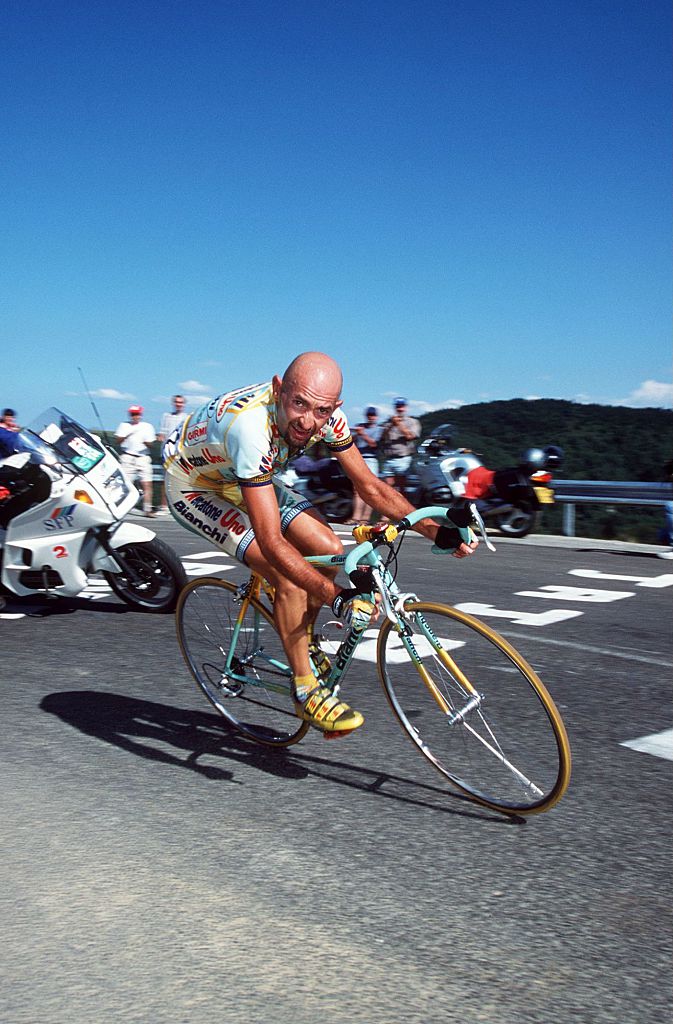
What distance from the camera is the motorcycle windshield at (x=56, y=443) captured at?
7.64 metres

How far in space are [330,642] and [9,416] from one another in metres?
13.0

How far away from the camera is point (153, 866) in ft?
10.9

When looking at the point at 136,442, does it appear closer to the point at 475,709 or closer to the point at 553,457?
the point at 553,457

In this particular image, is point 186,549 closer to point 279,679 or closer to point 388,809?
point 279,679

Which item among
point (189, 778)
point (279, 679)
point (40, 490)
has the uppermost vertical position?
point (40, 490)

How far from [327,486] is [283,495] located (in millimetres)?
11576

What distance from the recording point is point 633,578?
10.4m

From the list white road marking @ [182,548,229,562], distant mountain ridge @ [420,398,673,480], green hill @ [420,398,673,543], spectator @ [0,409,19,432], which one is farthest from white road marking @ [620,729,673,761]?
spectator @ [0,409,19,432]

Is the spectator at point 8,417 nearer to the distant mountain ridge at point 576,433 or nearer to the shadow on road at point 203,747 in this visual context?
the distant mountain ridge at point 576,433

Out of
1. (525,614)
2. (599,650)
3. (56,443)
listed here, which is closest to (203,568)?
(56,443)

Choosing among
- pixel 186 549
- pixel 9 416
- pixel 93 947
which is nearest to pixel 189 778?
pixel 93 947

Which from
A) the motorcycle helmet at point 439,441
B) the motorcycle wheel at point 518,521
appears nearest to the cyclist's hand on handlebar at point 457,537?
the motorcycle wheel at point 518,521

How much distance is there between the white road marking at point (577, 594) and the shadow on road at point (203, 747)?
474 cm

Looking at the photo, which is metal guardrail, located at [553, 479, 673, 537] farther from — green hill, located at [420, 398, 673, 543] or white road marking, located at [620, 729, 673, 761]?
white road marking, located at [620, 729, 673, 761]
